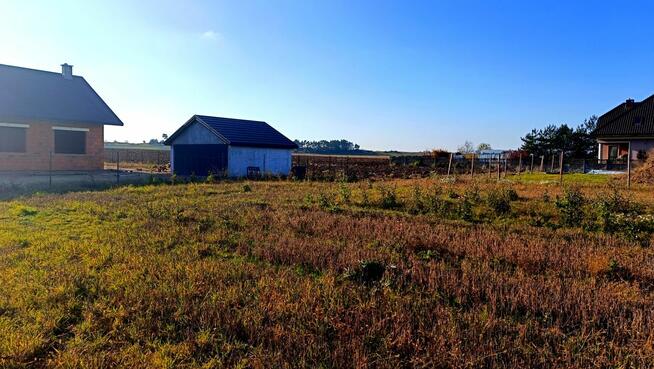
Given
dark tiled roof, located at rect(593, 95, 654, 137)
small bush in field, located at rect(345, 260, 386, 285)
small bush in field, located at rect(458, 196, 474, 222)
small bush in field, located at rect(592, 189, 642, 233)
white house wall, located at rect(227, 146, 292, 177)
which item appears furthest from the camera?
dark tiled roof, located at rect(593, 95, 654, 137)

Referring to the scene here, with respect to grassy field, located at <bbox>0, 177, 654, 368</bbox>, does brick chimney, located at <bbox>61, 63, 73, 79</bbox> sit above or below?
above

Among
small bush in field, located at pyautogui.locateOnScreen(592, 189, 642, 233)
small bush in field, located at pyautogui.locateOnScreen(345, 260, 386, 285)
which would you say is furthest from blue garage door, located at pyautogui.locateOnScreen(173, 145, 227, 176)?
small bush in field, located at pyautogui.locateOnScreen(345, 260, 386, 285)

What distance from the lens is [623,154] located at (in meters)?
36.3

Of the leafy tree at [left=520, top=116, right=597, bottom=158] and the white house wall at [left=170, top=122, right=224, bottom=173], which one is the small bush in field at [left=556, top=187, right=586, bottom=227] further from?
the leafy tree at [left=520, top=116, right=597, bottom=158]

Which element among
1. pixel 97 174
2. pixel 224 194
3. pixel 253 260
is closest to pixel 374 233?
pixel 253 260

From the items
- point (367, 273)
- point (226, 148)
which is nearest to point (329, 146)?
point (226, 148)

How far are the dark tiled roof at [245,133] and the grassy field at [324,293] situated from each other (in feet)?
54.1

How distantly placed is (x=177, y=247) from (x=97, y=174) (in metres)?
18.5

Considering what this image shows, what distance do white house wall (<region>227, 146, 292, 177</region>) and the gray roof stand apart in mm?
6600

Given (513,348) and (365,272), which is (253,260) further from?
(513,348)

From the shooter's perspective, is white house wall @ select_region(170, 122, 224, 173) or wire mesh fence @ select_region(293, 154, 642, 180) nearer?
white house wall @ select_region(170, 122, 224, 173)

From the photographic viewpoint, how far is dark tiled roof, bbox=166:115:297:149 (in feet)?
83.1

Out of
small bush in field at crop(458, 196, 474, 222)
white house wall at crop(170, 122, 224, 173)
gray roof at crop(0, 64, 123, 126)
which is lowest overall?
small bush in field at crop(458, 196, 474, 222)

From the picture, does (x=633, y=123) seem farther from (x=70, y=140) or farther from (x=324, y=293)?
(x=324, y=293)
